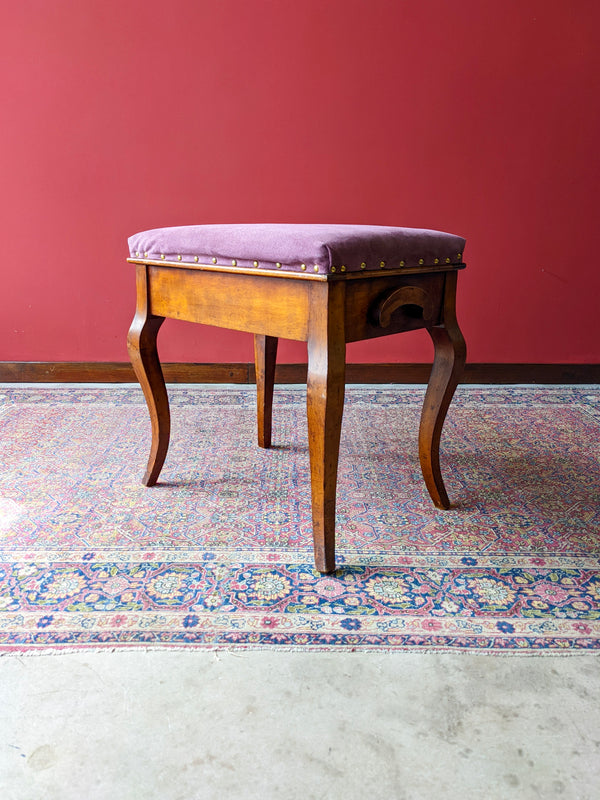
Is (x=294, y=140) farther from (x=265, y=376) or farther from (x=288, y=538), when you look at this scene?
(x=288, y=538)

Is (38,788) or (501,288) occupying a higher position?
(501,288)

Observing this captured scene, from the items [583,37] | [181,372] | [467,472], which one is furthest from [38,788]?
[583,37]

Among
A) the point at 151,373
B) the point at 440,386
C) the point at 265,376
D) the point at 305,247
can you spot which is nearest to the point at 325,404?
the point at 305,247

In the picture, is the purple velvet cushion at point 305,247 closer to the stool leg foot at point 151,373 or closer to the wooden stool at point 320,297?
the wooden stool at point 320,297

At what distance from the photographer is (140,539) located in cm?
127

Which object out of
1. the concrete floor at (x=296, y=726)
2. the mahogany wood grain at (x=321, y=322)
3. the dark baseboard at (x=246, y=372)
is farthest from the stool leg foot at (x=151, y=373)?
the dark baseboard at (x=246, y=372)

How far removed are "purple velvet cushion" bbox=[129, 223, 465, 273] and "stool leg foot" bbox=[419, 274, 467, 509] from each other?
13 cm

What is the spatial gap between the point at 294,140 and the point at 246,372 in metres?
0.85

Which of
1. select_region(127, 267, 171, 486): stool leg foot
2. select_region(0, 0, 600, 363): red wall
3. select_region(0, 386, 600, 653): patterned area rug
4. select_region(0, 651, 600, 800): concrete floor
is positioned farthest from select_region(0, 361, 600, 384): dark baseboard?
select_region(0, 651, 600, 800): concrete floor

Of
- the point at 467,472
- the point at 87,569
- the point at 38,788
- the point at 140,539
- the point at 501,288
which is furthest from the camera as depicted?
the point at 501,288

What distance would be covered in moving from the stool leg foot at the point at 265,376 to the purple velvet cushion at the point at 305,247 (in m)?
0.44

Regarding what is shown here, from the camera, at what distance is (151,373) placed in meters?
1.47

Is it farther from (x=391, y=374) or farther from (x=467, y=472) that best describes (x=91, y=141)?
(x=467, y=472)

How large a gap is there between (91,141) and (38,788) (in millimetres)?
2114
